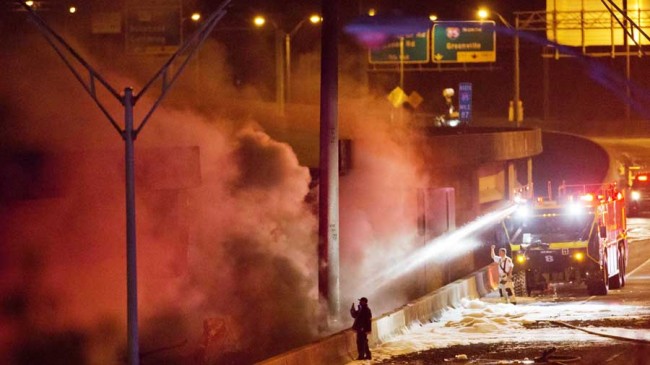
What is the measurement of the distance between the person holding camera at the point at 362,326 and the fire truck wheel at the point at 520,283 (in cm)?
977

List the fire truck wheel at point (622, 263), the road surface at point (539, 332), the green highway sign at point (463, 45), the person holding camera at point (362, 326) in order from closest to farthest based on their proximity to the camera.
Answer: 1. the person holding camera at point (362, 326)
2. the road surface at point (539, 332)
3. the fire truck wheel at point (622, 263)
4. the green highway sign at point (463, 45)

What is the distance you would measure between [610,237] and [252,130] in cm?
911

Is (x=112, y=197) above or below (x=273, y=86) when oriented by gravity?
below

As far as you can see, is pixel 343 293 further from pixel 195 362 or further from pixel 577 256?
pixel 195 362

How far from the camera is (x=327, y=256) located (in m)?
19.4

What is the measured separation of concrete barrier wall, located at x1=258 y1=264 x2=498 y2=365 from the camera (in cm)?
1697

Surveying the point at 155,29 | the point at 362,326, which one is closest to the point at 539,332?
the point at 362,326

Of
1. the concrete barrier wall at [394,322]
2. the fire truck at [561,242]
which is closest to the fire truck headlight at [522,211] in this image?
the fire truck at [561,242]

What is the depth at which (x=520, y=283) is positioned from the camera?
27.8 m

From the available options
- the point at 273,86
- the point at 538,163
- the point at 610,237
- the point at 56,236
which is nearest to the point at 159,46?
the point at 273,86

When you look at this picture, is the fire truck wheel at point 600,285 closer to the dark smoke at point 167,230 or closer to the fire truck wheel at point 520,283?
the fire truck wheel at point 520,283

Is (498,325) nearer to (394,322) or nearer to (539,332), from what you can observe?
(539,332)

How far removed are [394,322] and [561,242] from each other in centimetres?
735

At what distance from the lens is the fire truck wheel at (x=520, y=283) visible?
27.6m
